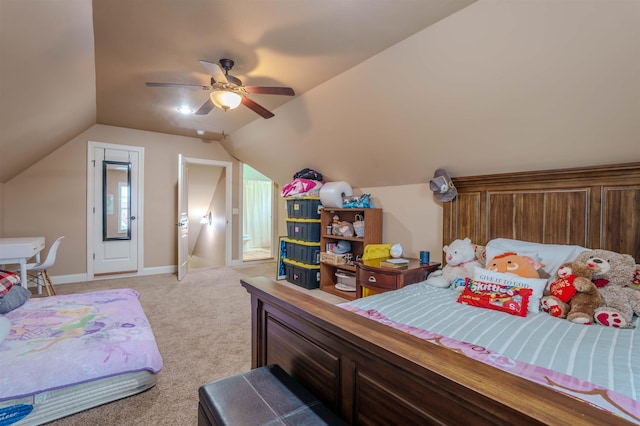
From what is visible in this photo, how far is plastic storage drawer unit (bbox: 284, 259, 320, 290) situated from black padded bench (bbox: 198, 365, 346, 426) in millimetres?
2904

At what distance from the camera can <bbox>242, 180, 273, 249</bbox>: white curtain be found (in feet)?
26.3

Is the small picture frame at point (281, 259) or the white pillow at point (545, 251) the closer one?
the white pillow at point (545, 251)

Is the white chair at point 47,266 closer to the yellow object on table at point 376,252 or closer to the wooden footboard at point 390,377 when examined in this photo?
the wooden footboard at point 390,377

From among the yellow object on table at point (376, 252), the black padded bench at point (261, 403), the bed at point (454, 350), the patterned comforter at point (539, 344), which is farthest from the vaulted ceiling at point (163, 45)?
the black padded bench at point (261, 403)

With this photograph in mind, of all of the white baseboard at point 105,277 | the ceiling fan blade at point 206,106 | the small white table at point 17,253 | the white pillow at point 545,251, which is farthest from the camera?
the white baseboard at point 105,277

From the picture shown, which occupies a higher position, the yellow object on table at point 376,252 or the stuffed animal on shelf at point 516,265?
the stuffed animal on shelf at point 516,265

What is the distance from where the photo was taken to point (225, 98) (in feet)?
8.51

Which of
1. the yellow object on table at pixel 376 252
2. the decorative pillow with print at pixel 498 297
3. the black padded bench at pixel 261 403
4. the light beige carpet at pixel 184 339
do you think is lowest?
the light beige carpet at pixel 184 339

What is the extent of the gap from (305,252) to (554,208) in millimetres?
2934

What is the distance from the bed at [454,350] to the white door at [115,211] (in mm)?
4274

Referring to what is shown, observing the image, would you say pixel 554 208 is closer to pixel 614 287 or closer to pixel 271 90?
pixel 614 287

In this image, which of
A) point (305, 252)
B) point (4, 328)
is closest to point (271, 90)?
point (305, 252)

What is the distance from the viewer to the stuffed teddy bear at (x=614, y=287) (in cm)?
163

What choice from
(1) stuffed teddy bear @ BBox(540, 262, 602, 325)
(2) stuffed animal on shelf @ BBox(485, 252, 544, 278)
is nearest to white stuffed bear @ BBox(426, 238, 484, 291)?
(2) stuffed animal on shelf @ BBox(485, 252, 544, 278)
